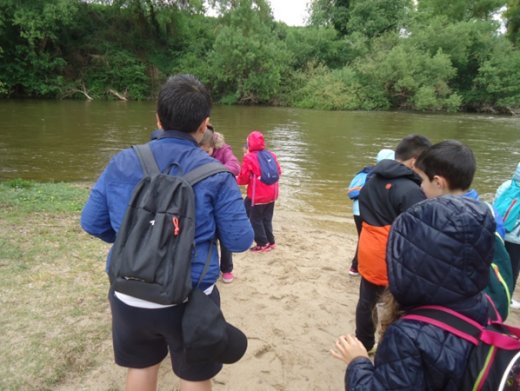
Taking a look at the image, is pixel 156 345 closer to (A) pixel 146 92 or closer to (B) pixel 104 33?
(A) pixel 146 92

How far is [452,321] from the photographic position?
129 centimetres

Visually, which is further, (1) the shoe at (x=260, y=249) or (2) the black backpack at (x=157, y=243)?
(1) the shoe at (x=260, y=249)

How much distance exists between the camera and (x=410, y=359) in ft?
4.20

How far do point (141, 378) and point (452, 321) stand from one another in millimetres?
1397

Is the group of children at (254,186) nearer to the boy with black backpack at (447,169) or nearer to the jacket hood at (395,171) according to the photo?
the jacket hood at (395,171)

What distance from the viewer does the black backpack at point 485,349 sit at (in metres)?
1.18

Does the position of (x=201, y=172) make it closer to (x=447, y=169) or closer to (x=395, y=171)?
(x=395, y=171)

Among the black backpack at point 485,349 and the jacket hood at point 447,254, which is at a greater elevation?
the jacket hood at point 447,254

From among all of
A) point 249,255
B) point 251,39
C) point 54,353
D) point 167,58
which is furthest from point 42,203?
point 167,58

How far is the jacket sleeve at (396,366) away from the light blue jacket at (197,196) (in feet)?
2.42

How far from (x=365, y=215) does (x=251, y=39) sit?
30.4 m

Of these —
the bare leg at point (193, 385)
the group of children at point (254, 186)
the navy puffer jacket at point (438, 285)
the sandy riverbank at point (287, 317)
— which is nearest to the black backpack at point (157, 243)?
the bare leg at point (193, 385)

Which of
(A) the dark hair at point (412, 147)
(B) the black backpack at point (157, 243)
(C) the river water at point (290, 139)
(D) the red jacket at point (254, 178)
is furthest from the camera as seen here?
(C) the river water at point (290, 139)

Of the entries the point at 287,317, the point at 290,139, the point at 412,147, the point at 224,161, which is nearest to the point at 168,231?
the point at 412,147
